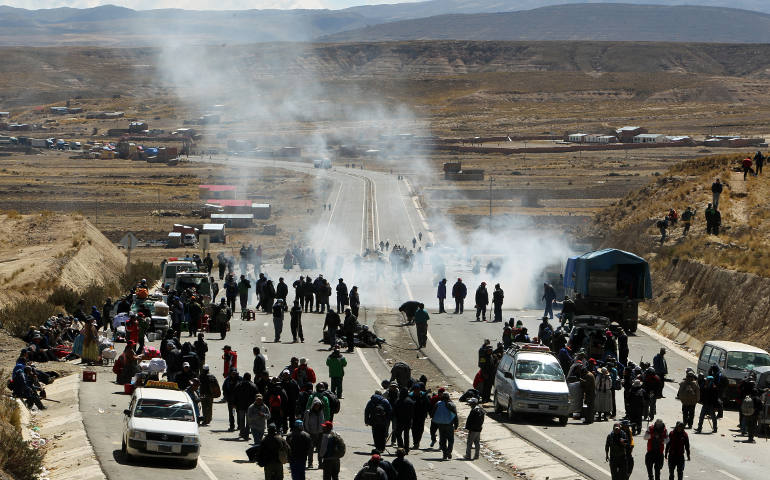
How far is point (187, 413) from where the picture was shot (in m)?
17.7

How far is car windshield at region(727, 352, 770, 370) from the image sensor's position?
24.8 metres

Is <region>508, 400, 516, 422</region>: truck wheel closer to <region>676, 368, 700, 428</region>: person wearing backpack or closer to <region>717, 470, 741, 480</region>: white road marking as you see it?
<region>676, 368, 700, 428</region>: person wearing backpack

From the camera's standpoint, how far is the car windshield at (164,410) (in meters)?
17.4

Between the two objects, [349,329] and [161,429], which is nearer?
[161,429]

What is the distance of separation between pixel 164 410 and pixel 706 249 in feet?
90.4

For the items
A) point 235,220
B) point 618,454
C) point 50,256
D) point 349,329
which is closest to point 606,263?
point 349,329

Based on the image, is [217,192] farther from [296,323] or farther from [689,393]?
[689,393]

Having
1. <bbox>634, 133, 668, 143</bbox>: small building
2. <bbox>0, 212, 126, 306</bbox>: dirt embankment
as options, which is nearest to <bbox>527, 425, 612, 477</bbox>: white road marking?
<bbox>0, 212, 126, 306</bbox>: dirt embankment

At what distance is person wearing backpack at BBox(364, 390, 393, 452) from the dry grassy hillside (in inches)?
606

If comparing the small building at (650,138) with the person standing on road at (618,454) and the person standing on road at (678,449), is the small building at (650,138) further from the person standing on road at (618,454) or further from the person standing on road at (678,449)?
the person standing on road at (618,454)

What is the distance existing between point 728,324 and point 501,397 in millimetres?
12895

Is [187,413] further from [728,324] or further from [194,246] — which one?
[194,246]

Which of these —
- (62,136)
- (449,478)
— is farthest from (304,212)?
(62,136)

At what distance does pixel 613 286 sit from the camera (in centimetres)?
3569
